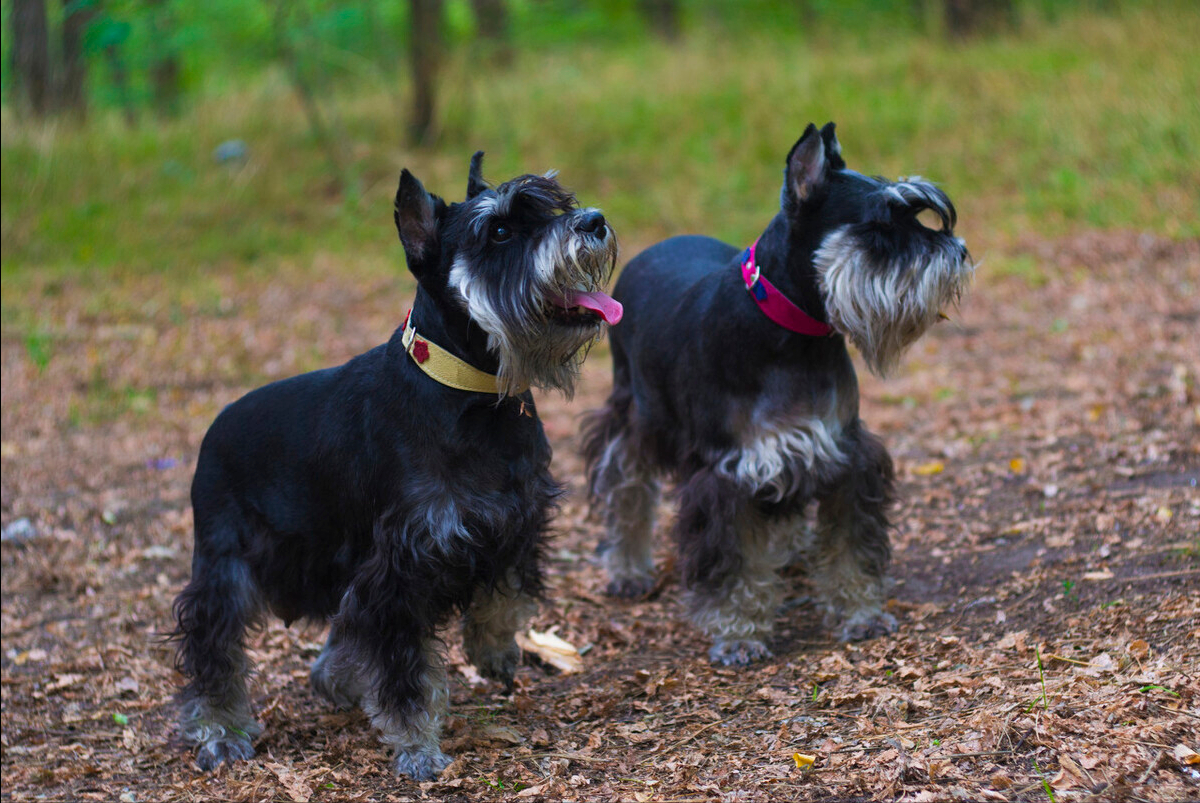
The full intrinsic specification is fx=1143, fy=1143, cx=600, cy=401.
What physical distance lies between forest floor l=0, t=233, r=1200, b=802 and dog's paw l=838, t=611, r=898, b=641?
8 cm

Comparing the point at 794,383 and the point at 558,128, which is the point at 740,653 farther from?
the point at 558,128

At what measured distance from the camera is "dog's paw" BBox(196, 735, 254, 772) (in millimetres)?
4664

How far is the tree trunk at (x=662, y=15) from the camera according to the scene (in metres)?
26.3

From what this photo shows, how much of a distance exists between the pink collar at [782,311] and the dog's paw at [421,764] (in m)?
2.25

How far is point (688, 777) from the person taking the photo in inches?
157

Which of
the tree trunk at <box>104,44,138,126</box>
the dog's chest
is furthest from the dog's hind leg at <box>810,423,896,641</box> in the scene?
the tree trunk at <box>104,44,138,126</box>

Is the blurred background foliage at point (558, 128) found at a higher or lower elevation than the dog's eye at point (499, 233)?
lower

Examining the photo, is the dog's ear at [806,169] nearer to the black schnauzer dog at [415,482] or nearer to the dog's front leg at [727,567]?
the black schnauzer dog at [415,482]

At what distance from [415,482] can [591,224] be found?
1129mm

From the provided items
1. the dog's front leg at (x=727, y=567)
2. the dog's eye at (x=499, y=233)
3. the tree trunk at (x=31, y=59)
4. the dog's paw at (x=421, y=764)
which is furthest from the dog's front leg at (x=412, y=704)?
the tree trunk at (x=31, y=59)

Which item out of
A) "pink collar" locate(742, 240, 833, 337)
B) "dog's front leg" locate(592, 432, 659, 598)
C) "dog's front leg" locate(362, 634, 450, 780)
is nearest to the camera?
"dog's front leg" locate(362, 634, 450, 780)

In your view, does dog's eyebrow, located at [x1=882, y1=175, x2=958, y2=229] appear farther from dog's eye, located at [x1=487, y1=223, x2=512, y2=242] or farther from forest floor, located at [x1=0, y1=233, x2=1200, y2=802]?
forest floor, located at [x1=0, y1=233, x2=1200, y2=802]

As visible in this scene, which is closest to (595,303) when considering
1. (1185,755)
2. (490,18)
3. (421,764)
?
(421,764)

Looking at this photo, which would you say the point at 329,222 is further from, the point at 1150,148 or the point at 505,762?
the point at 505,762
